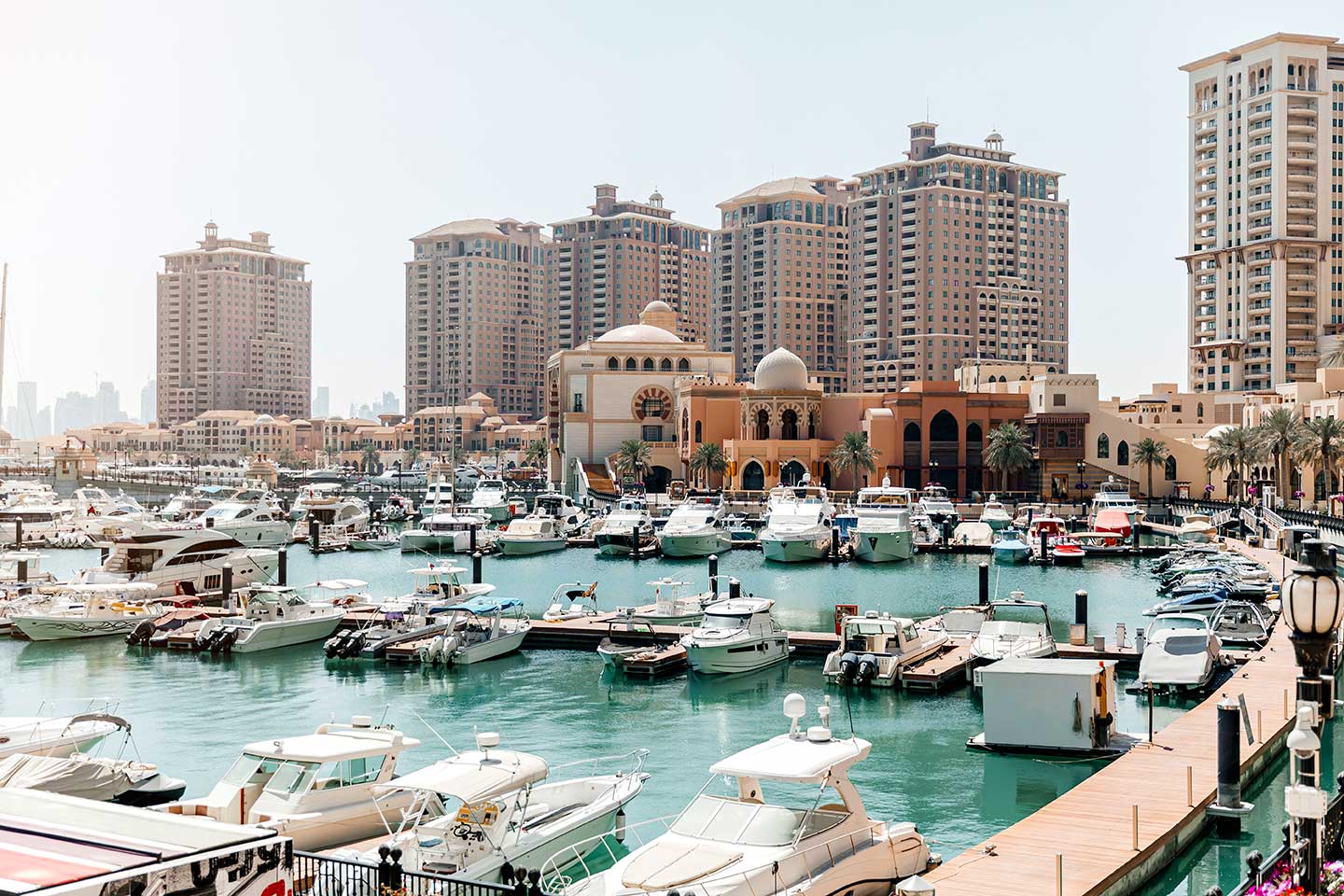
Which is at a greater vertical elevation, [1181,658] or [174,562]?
[174,562]

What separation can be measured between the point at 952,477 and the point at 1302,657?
9300 cm

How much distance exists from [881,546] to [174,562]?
36.0m

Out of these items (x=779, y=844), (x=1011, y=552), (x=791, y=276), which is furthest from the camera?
(x=791, y=276)

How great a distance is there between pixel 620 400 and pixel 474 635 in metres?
81.5

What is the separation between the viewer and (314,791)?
20.8 m

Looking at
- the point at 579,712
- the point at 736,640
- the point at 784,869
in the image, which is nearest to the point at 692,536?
the point at 736,640

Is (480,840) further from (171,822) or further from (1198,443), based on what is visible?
(1198,443)

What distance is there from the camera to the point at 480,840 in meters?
18.7

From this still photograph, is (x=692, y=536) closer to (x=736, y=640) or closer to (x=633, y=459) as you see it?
(x=736, y=640)

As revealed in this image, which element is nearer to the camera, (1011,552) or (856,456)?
(1011,552)

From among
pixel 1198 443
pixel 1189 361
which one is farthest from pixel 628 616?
pixel 1189 361

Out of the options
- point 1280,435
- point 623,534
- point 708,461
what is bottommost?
point 623,534

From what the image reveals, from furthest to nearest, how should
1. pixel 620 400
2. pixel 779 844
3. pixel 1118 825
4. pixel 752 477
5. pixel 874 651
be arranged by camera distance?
pixel 620 400
pixel 752 477
pixel 874 651
pixel 1118 825
pixel 779 844

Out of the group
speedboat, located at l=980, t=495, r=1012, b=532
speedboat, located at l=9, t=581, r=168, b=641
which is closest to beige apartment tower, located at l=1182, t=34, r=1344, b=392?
speedboat, located at l=980, t=495, r=1012, b=532
